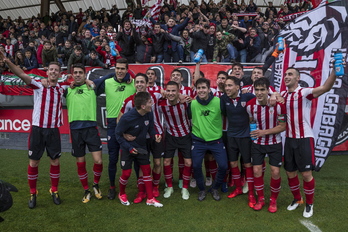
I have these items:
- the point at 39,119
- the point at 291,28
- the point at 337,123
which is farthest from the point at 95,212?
the point at 291,28

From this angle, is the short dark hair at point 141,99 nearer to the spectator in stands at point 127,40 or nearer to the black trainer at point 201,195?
the black trainer at point 201,195

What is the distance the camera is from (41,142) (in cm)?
429

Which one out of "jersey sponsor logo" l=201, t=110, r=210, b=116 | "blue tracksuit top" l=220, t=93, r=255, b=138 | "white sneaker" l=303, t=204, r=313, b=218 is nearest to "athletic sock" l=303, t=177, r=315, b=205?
"white sneaker" l=303, t=204, r=313, b=218

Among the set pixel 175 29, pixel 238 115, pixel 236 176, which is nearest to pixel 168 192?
pixel 236 176

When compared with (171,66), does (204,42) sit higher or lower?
higher

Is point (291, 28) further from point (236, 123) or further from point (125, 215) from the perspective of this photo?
point (125, 215)

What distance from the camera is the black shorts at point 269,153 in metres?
4.03

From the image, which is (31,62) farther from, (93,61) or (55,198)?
(55,198)

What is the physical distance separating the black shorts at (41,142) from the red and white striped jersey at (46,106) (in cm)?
8

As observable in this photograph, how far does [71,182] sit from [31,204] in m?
1.20

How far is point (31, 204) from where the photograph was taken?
166 inches

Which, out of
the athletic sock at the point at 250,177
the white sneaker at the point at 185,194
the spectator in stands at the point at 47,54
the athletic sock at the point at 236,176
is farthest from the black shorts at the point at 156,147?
the spectator in stands at the point at 47,54

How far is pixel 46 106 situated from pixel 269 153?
3232mm

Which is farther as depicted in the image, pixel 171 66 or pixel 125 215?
pixel 171 66
